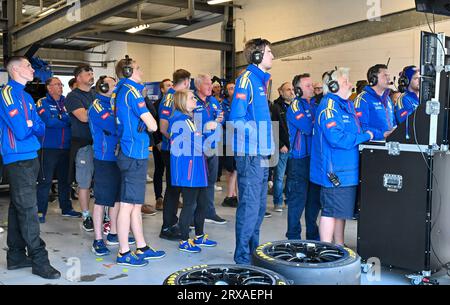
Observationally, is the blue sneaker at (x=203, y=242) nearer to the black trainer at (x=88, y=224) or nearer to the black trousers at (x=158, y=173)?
the black trainer at (x=88, y=224)

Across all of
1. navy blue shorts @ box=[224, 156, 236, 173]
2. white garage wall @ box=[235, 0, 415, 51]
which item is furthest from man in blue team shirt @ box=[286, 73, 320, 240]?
white garage wall @ box=[235, 0, 415, 51]

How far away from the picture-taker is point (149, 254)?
4238 millimetres

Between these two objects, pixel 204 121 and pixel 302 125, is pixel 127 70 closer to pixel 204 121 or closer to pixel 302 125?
pixel 204 121

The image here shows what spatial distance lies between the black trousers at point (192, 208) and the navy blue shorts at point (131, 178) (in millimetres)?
550

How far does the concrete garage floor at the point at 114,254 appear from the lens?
3740 mm

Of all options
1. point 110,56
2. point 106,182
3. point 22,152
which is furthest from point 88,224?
point 110,56

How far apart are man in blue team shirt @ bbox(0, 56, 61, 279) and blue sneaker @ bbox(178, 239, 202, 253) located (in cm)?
117

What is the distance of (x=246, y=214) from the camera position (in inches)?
149

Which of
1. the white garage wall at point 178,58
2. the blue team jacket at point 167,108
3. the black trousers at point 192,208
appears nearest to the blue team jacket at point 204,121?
the blue team jacket at point 167,108

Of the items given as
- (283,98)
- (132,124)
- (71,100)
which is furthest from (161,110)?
(283,98)

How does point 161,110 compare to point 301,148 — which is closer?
point 301,148

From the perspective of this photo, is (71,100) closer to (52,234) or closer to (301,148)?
(52,234)
